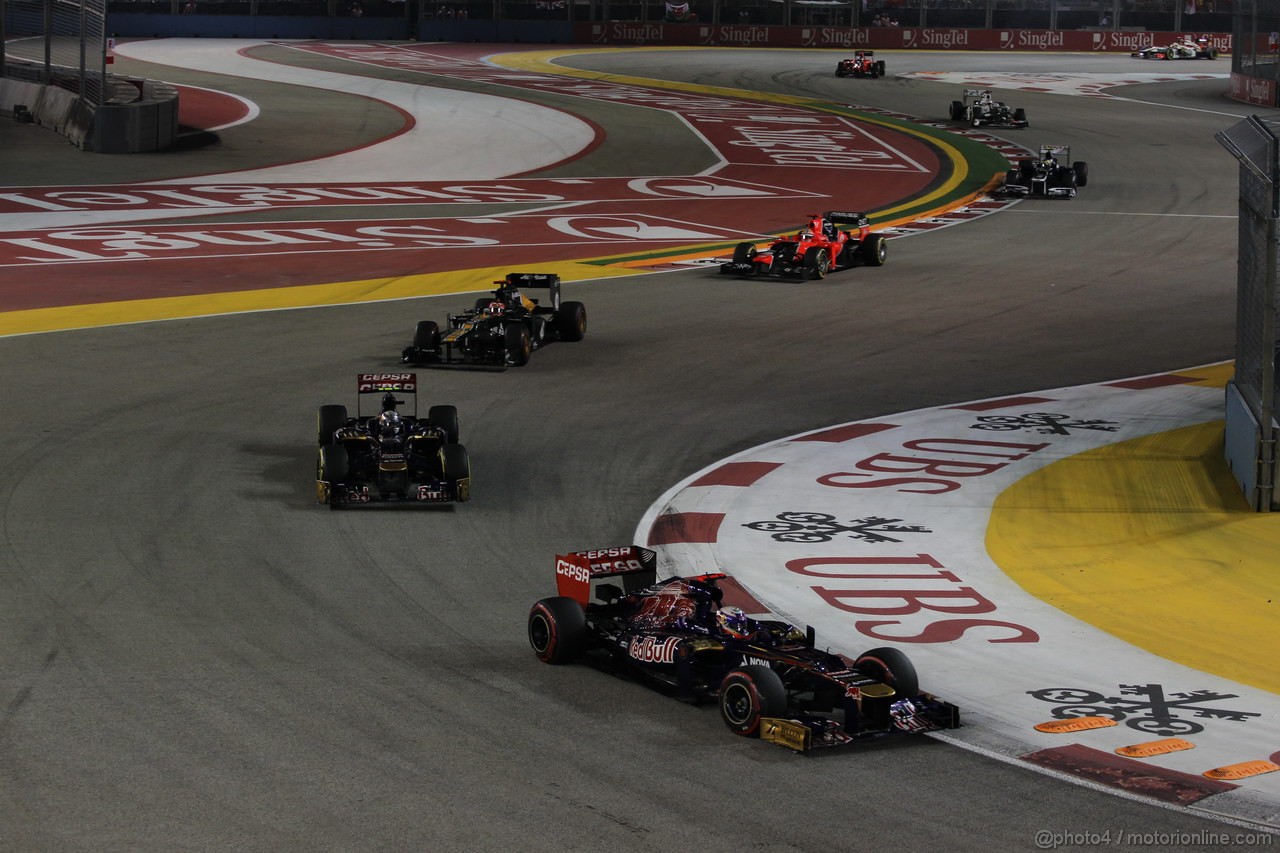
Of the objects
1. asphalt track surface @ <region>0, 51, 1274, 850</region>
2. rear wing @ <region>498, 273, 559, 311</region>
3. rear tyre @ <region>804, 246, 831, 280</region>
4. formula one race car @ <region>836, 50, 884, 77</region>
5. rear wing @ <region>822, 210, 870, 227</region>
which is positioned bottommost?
asphalt track surface @ <region>0, 51, 1274, 850</region>

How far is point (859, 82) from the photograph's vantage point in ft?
197

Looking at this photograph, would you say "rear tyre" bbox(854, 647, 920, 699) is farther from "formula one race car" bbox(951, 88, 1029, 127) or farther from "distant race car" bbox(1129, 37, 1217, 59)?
"distant race car" bbox(1129, 37, 1217, 59)

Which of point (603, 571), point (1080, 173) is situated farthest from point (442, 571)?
point (1080, 173)

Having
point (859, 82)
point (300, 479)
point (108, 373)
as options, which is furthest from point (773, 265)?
point (859, 82)

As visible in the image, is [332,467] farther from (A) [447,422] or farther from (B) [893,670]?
(B) [893,670]

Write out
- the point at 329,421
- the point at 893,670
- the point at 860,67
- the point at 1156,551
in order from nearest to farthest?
1. the point at 893,670
2. the point at 1156,551
3. the point at 329,421
4. the point at 860,67

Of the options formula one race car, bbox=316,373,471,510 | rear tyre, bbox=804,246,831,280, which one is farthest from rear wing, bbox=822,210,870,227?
formula one race car, bbox=316,373,471,510

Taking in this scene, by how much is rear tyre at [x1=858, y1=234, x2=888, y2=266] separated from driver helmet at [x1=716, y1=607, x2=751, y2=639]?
18.8m

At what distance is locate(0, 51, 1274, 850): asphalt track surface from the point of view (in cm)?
803

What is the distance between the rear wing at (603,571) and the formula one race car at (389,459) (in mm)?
3161

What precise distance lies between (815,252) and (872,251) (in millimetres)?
1685

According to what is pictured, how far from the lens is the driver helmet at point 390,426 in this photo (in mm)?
14523

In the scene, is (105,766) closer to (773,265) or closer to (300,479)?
(300,479)

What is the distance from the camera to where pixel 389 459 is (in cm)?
1405
